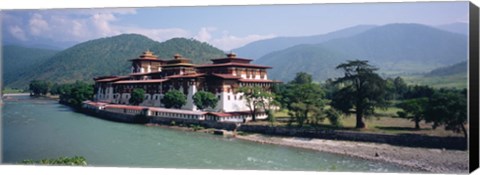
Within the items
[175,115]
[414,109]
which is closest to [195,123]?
[175,115]

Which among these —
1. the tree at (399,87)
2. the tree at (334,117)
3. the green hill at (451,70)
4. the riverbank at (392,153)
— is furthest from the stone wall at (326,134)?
the green hill at (451,70)

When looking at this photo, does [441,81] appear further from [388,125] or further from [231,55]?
[231,55]

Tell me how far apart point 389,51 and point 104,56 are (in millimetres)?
7657

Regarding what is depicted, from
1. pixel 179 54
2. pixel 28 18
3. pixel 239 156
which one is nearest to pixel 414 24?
pixel 239 156

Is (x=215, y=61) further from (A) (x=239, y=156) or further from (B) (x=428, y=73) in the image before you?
(B) (x=428, y=73)

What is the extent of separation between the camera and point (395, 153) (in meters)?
8.10

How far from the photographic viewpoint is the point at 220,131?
33.9 feet

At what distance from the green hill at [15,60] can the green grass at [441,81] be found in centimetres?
763

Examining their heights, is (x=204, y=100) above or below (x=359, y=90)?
below

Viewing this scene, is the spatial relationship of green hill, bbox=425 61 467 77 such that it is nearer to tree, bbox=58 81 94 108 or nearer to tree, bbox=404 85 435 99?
tree, bbox=404 85 435 99

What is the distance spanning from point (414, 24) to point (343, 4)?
118cm

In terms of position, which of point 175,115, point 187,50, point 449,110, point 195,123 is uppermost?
point 187,50

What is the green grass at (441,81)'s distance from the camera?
6.90 m

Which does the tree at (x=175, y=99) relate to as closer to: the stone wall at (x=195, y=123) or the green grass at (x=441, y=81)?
the stone wall at (x=195, y=123)
